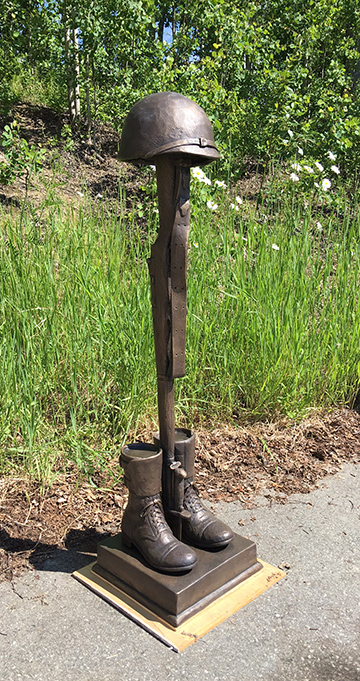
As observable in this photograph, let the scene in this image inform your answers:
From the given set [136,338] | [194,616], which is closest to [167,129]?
[136,338]

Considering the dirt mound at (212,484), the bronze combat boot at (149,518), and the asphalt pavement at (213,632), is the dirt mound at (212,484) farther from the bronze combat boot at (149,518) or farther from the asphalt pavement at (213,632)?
the bronze combat boot at (149,518)

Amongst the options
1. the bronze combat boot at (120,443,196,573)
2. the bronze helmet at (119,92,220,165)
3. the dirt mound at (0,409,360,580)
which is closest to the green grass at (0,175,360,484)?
the dirt mound at (0,409,360,580)

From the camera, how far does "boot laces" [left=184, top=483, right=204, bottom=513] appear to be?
2.10 meters

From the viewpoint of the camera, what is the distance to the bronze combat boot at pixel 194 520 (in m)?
2.02

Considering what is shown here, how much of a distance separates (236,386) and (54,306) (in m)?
1.10

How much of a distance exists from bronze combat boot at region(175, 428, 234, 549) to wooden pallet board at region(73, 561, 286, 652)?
0.18 metres

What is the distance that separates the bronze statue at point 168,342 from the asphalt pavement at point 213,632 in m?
0.24

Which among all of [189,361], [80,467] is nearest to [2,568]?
[80,467]

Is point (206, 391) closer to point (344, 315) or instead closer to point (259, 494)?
point (259, 494)

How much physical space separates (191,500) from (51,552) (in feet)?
1.93

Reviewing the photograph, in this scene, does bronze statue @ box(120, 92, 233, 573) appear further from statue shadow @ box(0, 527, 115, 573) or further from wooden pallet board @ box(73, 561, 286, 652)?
statue shadow @ box(0, 527, 115, 573)

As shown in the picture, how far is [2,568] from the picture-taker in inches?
82.2

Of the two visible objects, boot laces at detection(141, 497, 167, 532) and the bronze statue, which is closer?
the bronze statue

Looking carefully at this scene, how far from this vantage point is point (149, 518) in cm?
198
